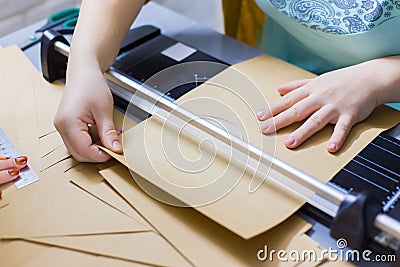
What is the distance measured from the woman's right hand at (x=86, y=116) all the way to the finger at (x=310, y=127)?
0.22 m

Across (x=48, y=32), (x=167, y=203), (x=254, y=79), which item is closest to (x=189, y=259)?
(x=167, y=203)

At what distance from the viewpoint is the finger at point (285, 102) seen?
73 centimetres

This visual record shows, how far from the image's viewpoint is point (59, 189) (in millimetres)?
666

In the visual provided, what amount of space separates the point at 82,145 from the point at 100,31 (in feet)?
0.66

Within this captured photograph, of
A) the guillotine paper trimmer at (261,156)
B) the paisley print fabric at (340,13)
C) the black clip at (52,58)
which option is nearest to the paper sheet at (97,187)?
the guillotine paper trimmer at (261,156)

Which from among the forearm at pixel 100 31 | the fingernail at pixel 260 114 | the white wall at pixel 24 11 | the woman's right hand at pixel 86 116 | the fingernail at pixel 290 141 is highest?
the forearm at pixel 100 31

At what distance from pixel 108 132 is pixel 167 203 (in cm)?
13

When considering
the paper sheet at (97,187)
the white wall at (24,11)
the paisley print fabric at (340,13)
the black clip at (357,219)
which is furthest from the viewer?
the white wall at (24,11)

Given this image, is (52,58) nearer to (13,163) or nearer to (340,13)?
(13,163)

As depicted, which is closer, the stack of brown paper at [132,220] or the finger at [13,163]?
the stack of brown paper at [132,220]

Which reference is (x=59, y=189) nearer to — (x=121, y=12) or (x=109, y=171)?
(x=109, y=171)

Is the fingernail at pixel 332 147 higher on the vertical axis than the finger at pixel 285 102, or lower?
lower

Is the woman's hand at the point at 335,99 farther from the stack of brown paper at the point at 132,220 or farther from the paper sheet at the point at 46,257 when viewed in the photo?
the paper sheet at the point at 46,257

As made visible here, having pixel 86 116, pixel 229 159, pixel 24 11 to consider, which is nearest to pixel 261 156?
pixel 229 159
